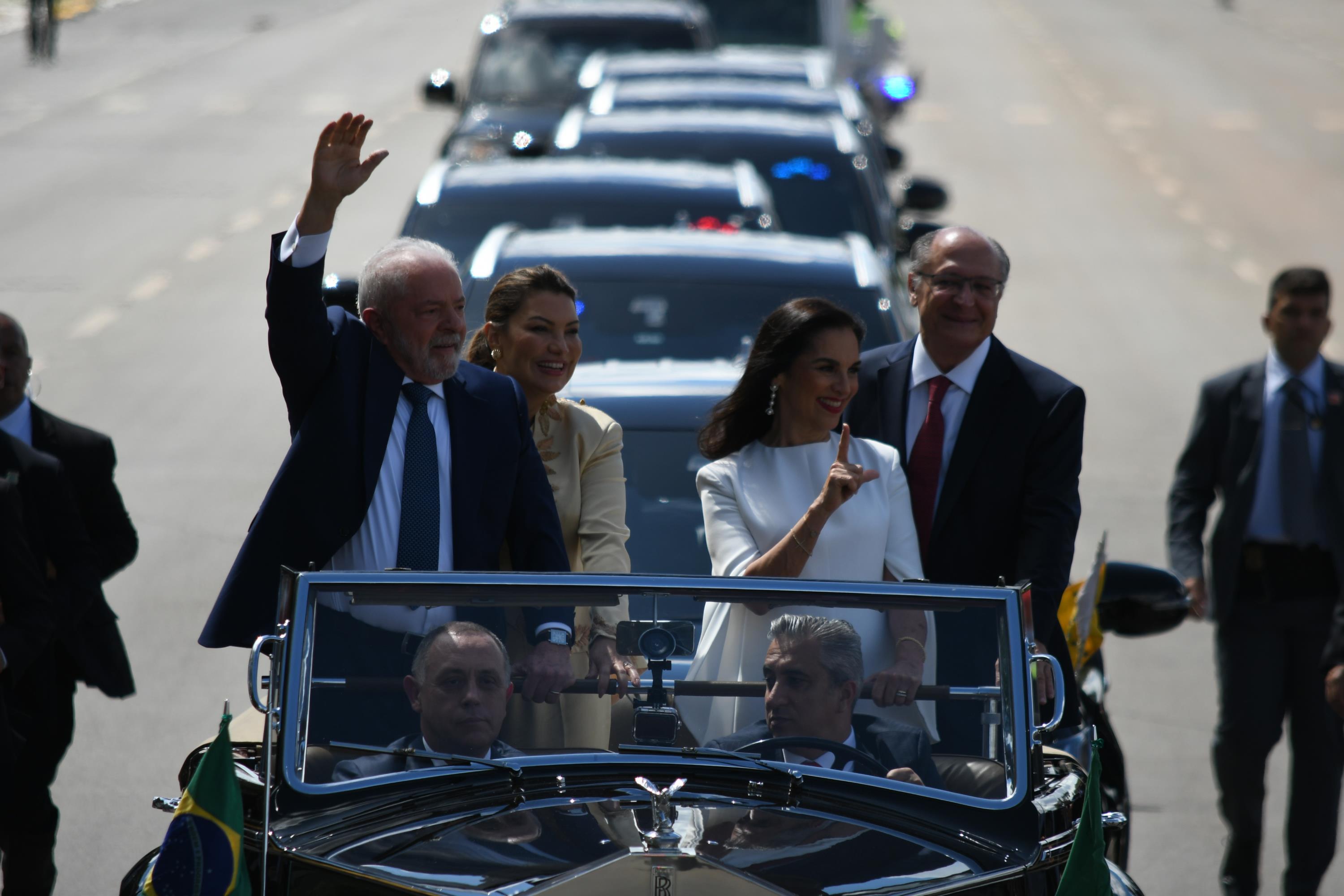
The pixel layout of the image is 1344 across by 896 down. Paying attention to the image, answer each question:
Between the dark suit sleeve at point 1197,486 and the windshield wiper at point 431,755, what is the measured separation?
12.6ft

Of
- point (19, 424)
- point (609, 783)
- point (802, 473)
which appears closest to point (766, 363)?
point (802, 473)

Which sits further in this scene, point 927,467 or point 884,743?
point 927,467

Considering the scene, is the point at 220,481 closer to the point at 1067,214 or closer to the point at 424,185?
the point at 424,185

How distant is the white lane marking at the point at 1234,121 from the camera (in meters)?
28.3

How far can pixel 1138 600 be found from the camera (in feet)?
19.3

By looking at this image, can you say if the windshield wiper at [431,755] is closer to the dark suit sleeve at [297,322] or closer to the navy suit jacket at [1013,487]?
the dark suit sleeve at [297,322]

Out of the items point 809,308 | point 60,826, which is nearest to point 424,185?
point 60,826

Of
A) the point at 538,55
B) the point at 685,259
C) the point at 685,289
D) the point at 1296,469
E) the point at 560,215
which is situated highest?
the point at 538,55

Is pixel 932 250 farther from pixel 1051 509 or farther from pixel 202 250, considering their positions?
pixel 202 250

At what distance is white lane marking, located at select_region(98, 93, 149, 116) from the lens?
25.8 m

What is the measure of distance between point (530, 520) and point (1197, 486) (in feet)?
10.7

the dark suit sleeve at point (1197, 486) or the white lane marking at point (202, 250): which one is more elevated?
the white lane marking at point (202, 250)

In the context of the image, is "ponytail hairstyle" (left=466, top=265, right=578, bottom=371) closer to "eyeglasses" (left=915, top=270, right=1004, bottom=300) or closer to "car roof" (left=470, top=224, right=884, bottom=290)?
"eyeglasses" (left=915, top=270, right=1004, bottom=300)

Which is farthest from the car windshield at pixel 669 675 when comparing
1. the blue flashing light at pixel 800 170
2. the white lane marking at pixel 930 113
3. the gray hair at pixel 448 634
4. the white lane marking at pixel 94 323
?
the white lane marking at pixel 930 113
